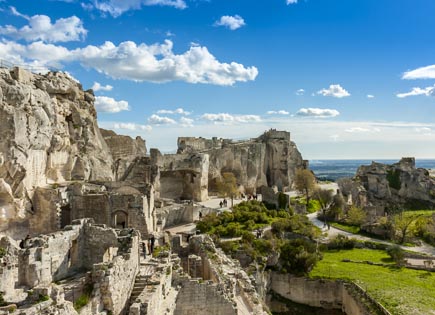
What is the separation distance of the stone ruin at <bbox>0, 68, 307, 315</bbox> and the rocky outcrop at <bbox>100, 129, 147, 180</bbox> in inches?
4.4

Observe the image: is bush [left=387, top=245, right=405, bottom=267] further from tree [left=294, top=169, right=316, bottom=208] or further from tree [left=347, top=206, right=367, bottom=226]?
tree [left=294, top=169, right=316, bottom=208]

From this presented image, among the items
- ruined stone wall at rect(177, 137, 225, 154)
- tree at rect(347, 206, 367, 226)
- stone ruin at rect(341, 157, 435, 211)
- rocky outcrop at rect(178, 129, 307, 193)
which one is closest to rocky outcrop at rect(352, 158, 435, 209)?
stone ruin at rect(341, 157, 435, 211)

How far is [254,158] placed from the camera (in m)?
56.4

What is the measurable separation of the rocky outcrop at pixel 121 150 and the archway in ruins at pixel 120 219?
1249cm

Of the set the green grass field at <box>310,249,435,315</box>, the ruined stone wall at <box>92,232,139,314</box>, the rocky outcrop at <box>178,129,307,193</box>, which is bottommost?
the green grass field at <box>310,249,435,315</box>

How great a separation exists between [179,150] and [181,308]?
37.5 metres

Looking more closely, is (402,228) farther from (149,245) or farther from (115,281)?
(115,281)

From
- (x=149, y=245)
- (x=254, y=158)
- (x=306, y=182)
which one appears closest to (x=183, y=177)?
(x=254, y=158)

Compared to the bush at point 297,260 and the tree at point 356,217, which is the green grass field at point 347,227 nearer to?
the tree at point 356,217

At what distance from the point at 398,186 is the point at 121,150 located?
123 feet

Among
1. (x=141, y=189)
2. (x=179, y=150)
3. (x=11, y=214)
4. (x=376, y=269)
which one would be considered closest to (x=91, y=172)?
(x=141, y=189)

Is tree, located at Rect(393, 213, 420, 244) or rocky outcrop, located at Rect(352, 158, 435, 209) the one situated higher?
rocky outcrop, located at Rect(352, 158, 435, 209)

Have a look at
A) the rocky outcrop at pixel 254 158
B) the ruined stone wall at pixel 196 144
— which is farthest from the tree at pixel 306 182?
the ruined stone wall at pixel 196 144

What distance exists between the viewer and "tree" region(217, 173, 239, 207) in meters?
44.5
